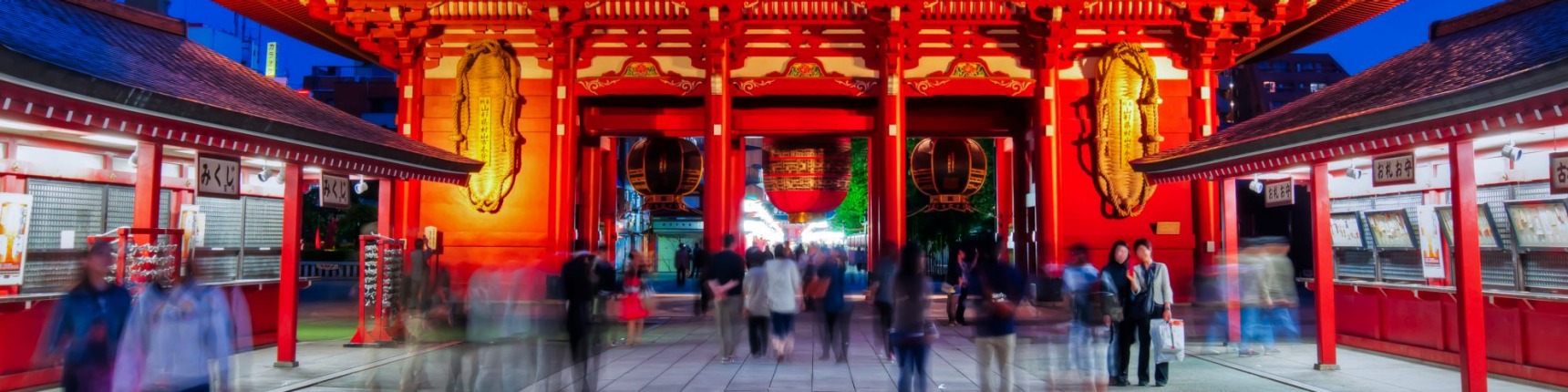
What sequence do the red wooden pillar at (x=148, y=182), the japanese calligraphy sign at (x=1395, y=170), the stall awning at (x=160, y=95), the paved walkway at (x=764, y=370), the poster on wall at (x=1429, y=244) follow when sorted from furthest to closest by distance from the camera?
the poster on wall at (x=1429, y=244)
the japanese calligraphy sign at (x=1395, y=170)
the red wooden pillar at (x=148, y=182)
the paved walkway at (x=764, y=370)
the stall awning at (x=160, y=95)

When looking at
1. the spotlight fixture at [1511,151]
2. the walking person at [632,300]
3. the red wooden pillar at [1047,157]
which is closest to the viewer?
the spotlight fixture at [1511,151]

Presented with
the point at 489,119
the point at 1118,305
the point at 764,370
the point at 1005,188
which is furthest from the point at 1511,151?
the point at 489,119

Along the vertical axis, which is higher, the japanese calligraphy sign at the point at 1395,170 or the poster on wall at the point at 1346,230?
the japanese calligraphy sign at the point at 1395,170

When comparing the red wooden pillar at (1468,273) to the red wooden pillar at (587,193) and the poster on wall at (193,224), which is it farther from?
the red wooden pillar at (587,193)

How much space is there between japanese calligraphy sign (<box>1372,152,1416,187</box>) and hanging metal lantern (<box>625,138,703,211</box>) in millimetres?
12653

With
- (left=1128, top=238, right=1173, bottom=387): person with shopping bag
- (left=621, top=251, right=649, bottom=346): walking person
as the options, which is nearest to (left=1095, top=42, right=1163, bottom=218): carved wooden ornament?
(left=1128, top=238, right=1173, bottom=387): person with shopping bag

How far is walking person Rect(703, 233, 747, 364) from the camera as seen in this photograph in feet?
36.8

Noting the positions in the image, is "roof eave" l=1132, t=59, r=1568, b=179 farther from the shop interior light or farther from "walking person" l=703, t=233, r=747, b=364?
the shop interior light

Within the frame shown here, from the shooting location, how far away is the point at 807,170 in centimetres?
2098

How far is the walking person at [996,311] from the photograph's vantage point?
23.6 ft

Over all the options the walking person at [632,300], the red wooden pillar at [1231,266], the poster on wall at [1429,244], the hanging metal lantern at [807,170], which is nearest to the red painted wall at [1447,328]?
the poster on wall at [1429,244]

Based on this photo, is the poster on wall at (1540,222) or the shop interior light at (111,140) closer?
the poster on wall at (1540,222)

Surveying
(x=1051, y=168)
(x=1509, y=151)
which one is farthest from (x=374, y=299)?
(x=1509, y=151)

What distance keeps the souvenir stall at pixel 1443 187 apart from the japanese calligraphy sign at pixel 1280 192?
7.1 inches
